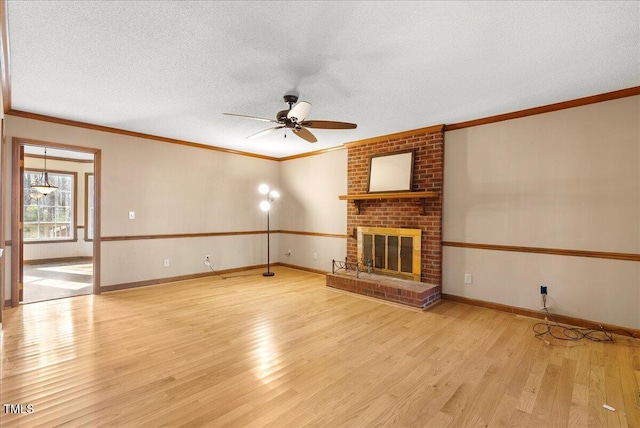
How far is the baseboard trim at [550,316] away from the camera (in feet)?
9.93

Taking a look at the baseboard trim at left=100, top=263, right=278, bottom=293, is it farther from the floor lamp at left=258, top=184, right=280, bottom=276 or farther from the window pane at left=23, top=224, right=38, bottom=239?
the window pane at left=23, top=224, right=38, bottom=239

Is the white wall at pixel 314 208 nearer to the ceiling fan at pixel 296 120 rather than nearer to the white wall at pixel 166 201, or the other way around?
the white wall at pixel 166 201

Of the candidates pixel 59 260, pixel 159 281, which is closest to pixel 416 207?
pixel 159 281

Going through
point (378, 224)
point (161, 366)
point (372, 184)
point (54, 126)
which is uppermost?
point (54, 126)

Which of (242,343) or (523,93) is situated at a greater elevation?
(523,93)

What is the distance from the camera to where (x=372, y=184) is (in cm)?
496

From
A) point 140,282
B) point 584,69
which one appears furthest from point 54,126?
point 584,69

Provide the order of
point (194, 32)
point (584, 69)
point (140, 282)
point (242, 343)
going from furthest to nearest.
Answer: point (140, 282) → point (242, 343) → point (584, 69) → point (194, 32)

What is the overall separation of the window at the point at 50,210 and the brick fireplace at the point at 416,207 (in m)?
6.77

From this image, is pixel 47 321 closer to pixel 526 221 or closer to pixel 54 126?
pixel 54 126

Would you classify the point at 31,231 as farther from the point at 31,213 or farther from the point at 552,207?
the point at 552,207

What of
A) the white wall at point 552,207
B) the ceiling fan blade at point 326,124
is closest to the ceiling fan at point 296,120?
the ceiling fan blade at point 326,124

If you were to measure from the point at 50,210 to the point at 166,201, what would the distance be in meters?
4.19

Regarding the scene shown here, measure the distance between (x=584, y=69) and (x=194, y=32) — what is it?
324 centimetres
